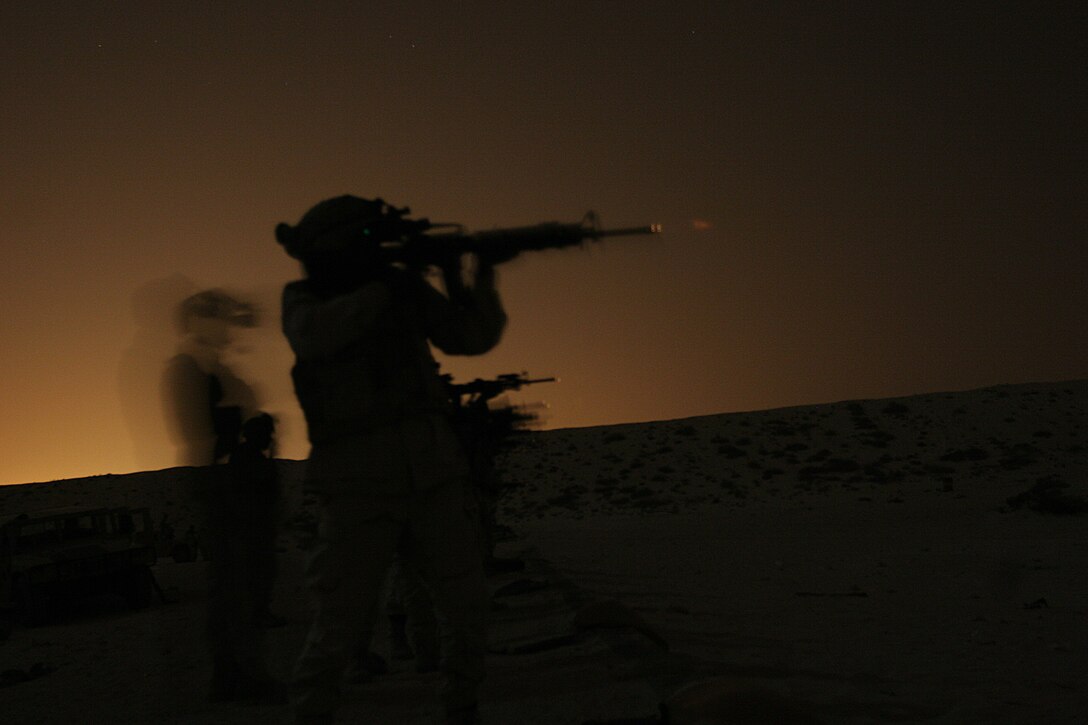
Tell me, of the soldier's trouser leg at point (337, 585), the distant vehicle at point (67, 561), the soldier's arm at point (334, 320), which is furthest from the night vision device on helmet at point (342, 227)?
the distant vehicle at point (67, 561)

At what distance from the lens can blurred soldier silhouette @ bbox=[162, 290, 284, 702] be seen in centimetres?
520

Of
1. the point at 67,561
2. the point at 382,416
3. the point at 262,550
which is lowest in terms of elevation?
the point at 262,550

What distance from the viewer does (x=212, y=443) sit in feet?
17.3

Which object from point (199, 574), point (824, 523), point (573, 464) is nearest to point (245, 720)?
point (199, 574)

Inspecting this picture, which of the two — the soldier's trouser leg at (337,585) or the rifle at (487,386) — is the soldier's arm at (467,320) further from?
the rifle at (487,386)

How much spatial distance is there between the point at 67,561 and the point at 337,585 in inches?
384

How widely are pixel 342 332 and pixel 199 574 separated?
1499cm

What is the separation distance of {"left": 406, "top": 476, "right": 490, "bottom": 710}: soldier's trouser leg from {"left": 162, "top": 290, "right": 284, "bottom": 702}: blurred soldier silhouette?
216cm

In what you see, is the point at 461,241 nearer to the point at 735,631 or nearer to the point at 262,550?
the point at 262,550

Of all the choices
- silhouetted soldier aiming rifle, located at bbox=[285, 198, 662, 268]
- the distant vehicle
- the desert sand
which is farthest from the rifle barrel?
the distant vehicle

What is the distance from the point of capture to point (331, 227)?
11.5ft

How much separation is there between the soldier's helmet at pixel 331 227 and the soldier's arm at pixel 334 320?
0.22 m

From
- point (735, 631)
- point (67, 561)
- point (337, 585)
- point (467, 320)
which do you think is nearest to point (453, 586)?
point (337, 585)

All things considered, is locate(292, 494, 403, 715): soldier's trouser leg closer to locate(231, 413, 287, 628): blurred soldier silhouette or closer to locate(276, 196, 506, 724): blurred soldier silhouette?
locate(276, 196, 506, 724): blurred soldier silhouette
